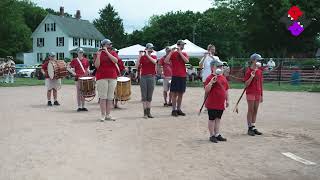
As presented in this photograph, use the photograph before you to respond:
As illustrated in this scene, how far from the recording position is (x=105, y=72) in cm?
1308

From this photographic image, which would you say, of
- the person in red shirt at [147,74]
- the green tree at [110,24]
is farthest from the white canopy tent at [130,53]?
the green tree at [110,24]

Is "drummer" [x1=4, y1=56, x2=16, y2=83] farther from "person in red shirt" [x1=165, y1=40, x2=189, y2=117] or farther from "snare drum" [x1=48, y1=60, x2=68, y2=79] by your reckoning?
"person in red shirt" [x1=165, y1=40, x2=189, y2=117]

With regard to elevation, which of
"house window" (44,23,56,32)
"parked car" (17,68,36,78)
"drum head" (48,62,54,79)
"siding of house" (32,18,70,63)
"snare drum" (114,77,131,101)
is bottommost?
"parked car" (17,68,36,78)

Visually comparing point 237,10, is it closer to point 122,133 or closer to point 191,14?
point 191,14

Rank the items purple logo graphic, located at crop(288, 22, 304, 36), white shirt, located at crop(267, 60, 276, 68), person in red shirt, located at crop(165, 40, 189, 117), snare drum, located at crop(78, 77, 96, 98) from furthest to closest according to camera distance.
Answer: purple logo graphic, located at crop(288, 22, 304, 36) < white shirt, located at crop(267, 60, 276, 68) < snare drum, located at crop(78, 77, 96, 98) < person in red shirt, located at crop(165, 40, 189, 117)

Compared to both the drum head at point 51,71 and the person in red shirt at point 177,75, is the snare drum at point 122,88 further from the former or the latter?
the drum head at point 51,71

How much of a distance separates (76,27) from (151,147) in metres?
84.3

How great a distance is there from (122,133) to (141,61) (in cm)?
331

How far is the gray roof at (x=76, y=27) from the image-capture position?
88.1 m

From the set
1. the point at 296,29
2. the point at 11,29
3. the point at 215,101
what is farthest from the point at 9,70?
the point at 11,29

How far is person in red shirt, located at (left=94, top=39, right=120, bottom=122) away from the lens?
13.0 metres

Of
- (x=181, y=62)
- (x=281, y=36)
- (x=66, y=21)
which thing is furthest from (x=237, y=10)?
(x=181, y=62)

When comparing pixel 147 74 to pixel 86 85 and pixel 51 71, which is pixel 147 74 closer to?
pixel 86 85

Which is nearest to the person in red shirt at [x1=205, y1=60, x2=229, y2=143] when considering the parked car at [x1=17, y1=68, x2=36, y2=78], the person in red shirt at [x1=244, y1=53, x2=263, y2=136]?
the person in red shirt at [x1=244, y1=53, x2=263, y2=136]
